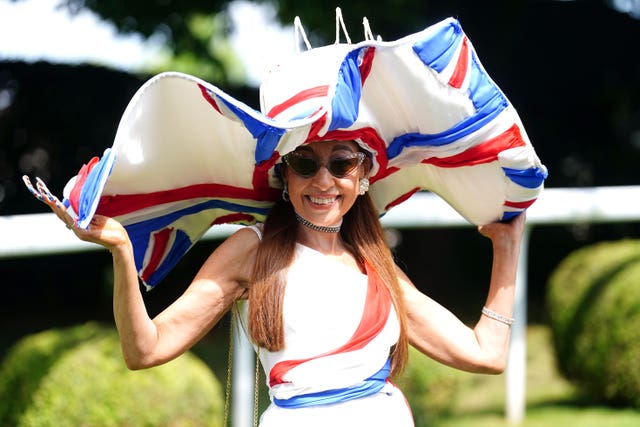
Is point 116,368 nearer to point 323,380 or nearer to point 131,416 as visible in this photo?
point 131,416

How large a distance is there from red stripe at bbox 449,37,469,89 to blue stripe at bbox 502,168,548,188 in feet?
1.13

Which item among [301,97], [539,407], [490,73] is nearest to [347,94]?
[301,97]

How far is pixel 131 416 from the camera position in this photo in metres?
4.34

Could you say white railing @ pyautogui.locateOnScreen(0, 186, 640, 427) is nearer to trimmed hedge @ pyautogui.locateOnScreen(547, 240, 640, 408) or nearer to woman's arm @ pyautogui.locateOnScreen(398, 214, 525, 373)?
trimmed hedge @ pyautogui.locateOnScreen(547, 240, 640, 408)

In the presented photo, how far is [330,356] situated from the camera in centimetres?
262

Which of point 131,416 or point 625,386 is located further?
point 625,386

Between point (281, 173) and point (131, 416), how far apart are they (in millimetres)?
1946

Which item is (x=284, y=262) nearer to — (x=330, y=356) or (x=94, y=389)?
(x=330, y=356)

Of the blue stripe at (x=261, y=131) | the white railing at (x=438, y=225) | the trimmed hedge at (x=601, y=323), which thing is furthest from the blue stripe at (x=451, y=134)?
the trimmed hedge at (x=601, y=323)

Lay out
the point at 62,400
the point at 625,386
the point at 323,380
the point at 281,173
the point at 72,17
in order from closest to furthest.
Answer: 1. the point at 323,380
2. the point at 281,173
3. the point at 62,400
4. the point at 625,386
5. the point at 72,17

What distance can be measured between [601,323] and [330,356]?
411 cm

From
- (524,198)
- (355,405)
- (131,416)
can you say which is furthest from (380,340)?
(131,416)

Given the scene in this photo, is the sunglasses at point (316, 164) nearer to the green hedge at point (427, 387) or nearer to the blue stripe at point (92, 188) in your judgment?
the blue stripe at point (92, 188)

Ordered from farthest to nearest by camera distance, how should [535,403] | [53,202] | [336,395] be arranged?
[535,403]
[336,395]
[53,202]
